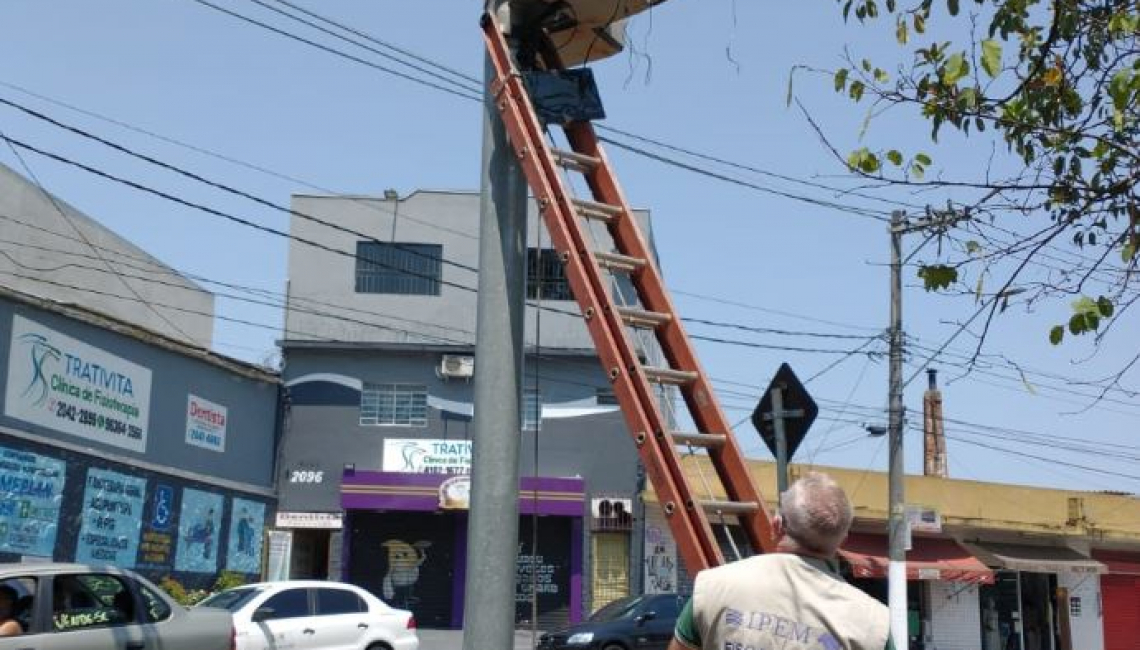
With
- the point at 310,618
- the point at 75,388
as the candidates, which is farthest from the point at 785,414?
the point at 75,388

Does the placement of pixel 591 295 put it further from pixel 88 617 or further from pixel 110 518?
pixel 110 518

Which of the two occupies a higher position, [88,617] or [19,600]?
[19,600]

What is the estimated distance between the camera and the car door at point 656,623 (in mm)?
19984

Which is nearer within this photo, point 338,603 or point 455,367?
point 338,603

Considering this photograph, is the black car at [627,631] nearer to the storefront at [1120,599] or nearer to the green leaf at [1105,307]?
the green leaf at [1105,307]

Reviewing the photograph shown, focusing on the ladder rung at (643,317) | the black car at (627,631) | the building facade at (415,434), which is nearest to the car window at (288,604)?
the black car at (627,631)

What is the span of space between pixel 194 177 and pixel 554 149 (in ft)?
40.7

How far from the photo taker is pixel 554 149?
6773mm

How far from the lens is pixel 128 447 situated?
24.2 metres

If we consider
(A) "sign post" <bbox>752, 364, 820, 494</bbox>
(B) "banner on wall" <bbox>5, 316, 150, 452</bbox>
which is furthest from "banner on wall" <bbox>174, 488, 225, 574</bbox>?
(A) "sign post" <bbox>752, 364, 820, 494</bbox>

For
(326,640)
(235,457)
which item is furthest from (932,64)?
(235,457)

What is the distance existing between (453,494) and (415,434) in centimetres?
210

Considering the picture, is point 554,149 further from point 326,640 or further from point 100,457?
point 100,457

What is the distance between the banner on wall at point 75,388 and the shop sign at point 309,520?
532 cm
